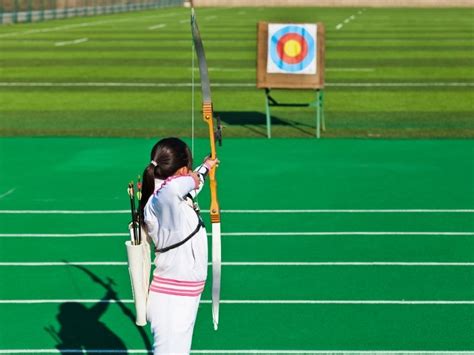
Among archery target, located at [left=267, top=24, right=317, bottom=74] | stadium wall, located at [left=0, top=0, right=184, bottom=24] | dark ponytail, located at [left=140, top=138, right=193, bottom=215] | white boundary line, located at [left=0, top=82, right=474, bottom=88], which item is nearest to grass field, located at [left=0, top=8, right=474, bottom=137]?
white boundary line, located at [left=0, top=82, right=474, bottom=88]

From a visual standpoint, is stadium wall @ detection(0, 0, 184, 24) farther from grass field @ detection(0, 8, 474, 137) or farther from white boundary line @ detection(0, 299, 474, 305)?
white boundary line @ detection(0, 299, 474, 305)

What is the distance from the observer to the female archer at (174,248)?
6.29 metres

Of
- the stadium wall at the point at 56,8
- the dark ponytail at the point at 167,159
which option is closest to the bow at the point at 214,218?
the dark ponytail at the point at 167,159

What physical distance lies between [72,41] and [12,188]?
27.1 m

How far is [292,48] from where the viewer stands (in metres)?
19.8

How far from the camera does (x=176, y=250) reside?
6312 mm

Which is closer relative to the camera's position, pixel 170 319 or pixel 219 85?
pixel 170 319

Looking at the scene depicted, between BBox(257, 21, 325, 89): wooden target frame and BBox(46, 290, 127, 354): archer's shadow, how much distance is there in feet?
32.5

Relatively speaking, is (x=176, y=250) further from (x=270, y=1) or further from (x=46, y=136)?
(x=270, y=1)

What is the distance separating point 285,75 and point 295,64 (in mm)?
265

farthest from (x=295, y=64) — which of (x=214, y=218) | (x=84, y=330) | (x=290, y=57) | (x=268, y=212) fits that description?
(x=214, y=218)

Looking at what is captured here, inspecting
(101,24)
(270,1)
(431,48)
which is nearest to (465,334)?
(431,48)

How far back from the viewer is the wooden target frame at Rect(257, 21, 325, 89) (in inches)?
766

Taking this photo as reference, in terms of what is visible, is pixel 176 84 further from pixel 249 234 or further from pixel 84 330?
pixel 84 330
